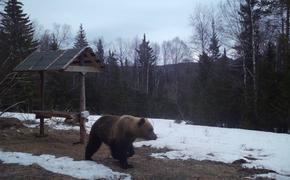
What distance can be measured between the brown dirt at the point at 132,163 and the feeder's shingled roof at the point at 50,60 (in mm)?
2528

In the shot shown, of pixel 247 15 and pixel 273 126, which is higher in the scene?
pixel 247 15

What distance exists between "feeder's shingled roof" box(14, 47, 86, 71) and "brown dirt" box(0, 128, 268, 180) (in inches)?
99.5

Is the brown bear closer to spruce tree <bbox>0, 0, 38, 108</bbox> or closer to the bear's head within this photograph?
the bear's head

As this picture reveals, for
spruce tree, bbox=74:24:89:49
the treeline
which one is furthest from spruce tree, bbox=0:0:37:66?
spruce tree, bbox=74:24:89:49

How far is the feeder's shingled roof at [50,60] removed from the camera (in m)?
12.7

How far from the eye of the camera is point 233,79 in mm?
35844

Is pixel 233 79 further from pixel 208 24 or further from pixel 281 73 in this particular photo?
pixel 208 24

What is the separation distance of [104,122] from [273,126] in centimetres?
2215

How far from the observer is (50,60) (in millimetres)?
13406

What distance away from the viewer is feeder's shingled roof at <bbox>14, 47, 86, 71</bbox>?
12.7m

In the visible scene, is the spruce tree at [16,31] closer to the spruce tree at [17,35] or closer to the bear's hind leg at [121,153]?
the spruce tree at [17,35]

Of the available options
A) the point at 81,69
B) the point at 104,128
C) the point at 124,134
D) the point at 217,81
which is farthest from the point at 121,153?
the point at 217,81

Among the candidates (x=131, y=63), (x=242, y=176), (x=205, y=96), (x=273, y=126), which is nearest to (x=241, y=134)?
(x=242, y=176)

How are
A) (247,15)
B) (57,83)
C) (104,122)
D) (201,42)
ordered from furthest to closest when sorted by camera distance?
(201,42), (57,83), (247,15), (104,122)
